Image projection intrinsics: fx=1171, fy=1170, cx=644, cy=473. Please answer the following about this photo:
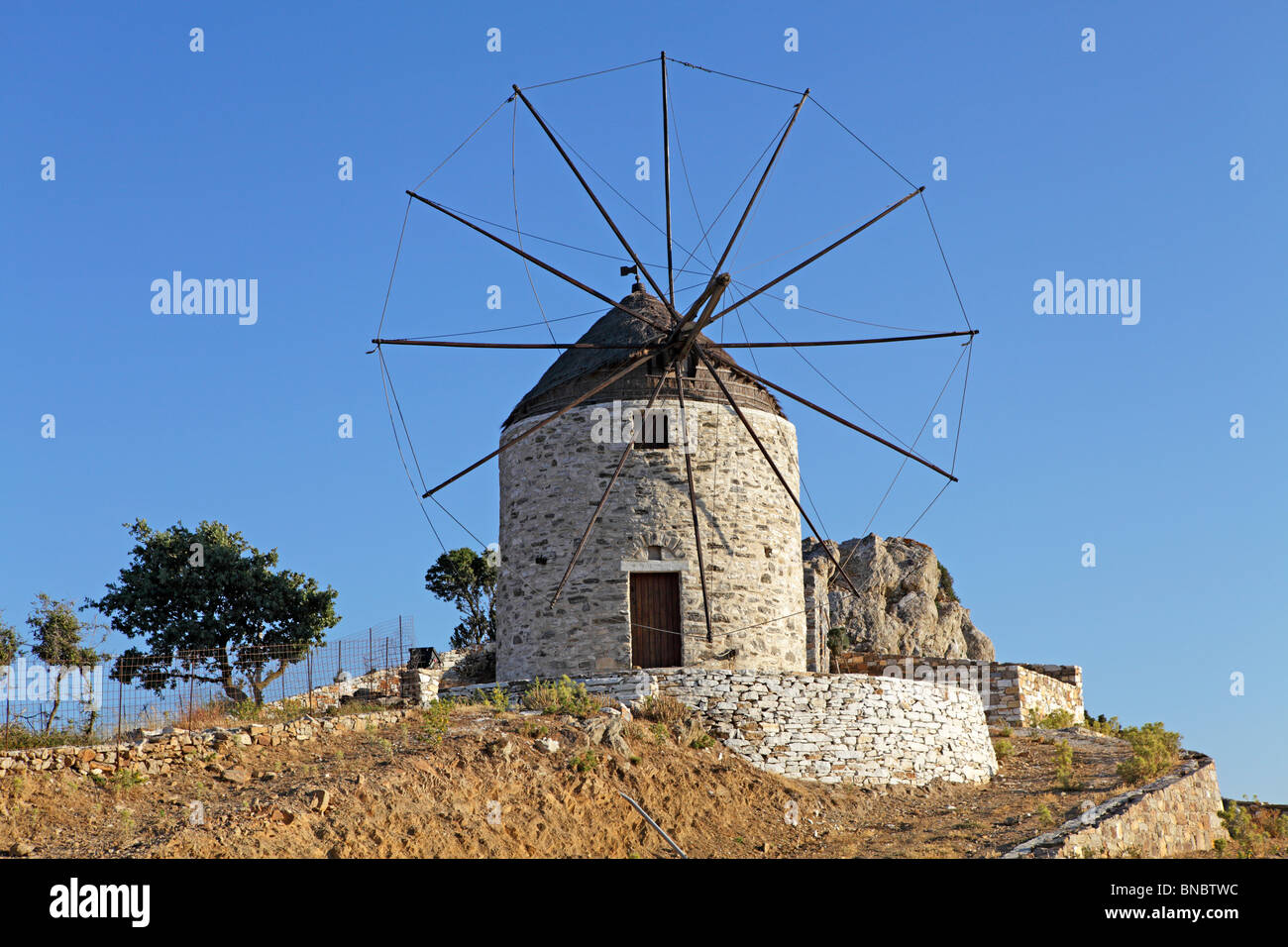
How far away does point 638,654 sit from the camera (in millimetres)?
19297

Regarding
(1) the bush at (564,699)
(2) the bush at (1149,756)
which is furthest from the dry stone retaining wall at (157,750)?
(2) the bush at (1149,756)

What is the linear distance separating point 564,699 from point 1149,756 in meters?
9.04

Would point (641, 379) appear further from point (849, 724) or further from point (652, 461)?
point (849, 724)

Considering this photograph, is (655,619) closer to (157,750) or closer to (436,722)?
(436,722)

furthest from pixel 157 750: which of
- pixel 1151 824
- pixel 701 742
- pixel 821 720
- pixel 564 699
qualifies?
pixel 1151 824

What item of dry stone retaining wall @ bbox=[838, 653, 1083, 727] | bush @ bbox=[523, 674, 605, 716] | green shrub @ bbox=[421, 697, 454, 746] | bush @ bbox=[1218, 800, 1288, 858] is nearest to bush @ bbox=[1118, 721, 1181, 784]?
bush @ bbox=[1218, 800, 1288, 858]

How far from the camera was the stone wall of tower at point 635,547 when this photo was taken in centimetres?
1925

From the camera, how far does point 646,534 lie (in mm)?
19359

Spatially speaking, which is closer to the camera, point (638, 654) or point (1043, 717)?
point (638, 654)

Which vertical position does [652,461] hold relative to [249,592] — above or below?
above

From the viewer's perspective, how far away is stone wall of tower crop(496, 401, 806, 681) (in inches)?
758

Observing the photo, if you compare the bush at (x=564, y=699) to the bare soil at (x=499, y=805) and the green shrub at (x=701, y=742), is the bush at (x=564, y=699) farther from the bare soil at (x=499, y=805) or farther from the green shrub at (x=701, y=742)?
the green shrub at (x=701, y=742)
